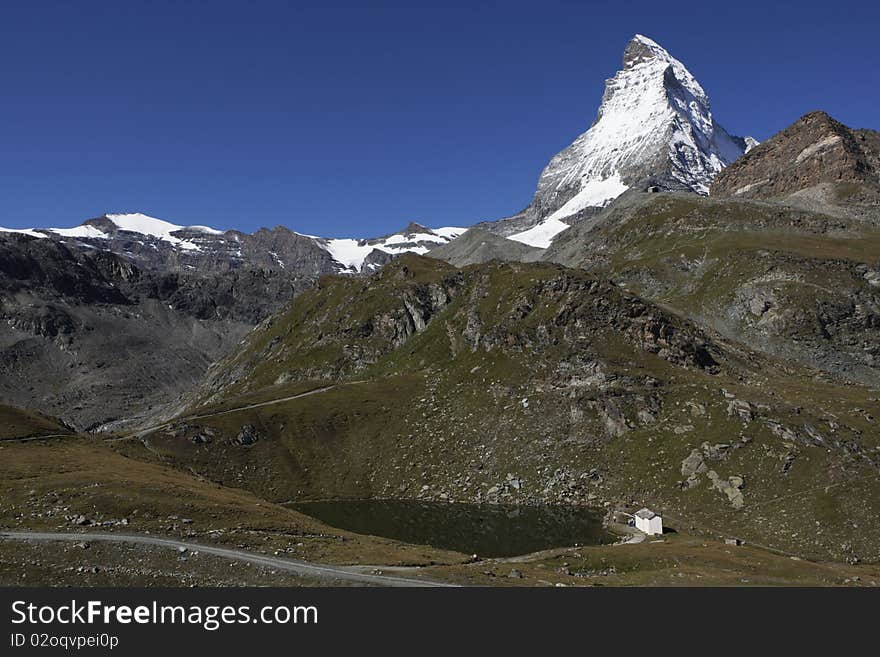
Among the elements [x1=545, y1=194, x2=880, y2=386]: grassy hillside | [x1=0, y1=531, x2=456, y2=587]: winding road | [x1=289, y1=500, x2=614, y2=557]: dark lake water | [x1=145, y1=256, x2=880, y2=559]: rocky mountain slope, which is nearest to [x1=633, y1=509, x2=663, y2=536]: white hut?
[x1=289, y1=500, x2=614, y2=557]: dark lake water

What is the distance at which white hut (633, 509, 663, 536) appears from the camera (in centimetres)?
8150

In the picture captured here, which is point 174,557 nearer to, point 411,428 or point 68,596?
point 68,596

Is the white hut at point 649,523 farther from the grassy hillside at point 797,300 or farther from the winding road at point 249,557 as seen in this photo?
the grassy hillside at point 797,300

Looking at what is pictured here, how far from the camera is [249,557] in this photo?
50.7 meters

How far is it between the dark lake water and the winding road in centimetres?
2963

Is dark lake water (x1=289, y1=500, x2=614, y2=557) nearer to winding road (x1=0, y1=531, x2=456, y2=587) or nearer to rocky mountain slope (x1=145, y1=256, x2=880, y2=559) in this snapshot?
rocky mountain slope (x1=145, y1=256, x2=880, y2=559)

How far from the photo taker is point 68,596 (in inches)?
1163

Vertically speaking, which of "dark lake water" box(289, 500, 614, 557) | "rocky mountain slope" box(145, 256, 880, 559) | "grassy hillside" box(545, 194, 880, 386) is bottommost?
"dark lake water" box(289, 500, 614, 557)

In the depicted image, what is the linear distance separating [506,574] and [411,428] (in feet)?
241

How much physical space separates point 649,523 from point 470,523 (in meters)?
25.1

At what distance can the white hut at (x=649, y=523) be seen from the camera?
81.5 meters

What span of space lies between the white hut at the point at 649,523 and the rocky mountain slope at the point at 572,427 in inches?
263

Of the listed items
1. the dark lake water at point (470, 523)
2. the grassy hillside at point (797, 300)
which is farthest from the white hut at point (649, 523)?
the grassy hillside at point (797, 300)

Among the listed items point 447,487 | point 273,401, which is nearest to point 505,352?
point 447,487
